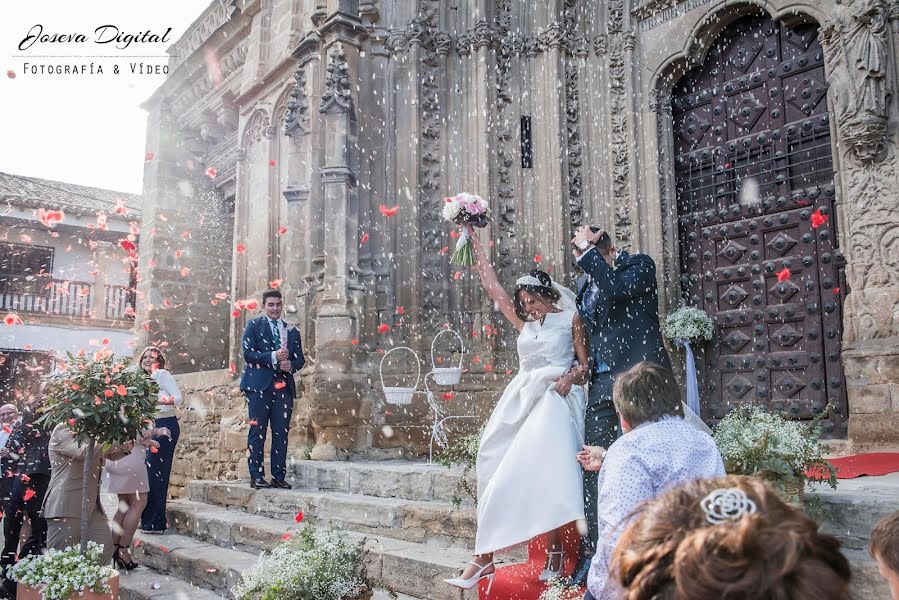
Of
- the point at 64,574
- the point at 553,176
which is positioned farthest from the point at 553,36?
the point at 64,574

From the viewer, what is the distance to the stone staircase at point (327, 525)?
15.7ft

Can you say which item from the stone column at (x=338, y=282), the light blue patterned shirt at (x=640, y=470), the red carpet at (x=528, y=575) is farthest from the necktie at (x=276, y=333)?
the light blue patterned shirt at (x=640, y=470)

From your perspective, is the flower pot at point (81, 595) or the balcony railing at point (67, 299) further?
the balcony railing at point (67, 299)

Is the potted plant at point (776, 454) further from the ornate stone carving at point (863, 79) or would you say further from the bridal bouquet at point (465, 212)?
the ornate stone carving at point (863, 79)

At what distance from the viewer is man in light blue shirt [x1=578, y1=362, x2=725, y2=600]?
234 cm

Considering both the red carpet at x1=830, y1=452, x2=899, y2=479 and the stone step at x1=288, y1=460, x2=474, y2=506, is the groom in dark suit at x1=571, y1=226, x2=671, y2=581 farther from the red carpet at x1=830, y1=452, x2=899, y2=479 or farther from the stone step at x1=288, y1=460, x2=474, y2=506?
the red carpet at x1=830, y1=452, x2=899, y2=479

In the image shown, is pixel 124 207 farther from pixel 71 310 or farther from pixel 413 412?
pixel 413 412

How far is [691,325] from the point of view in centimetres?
811

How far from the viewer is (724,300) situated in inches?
327

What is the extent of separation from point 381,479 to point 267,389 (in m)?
1.56

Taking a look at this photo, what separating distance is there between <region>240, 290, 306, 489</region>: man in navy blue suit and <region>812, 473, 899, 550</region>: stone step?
4.75 metres

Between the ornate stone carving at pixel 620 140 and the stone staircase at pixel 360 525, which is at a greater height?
the ornate stone carving at pixel 620 140

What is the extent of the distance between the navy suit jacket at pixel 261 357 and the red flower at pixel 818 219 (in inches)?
209

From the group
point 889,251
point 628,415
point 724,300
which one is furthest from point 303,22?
point 628,415
